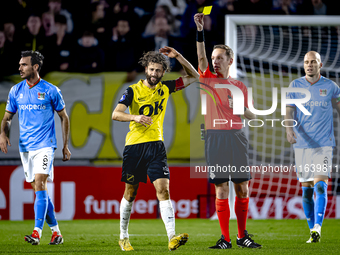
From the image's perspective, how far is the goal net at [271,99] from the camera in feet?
24.2

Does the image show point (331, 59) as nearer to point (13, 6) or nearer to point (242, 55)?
point (242, 55)

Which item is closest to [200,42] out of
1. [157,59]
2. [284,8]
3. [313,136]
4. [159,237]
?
[157,59]

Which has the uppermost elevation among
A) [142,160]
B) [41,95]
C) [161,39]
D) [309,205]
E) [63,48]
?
[161,39]

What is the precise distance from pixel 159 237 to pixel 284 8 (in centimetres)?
500

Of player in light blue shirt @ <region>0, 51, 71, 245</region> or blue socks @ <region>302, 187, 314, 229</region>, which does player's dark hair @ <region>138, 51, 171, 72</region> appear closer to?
player in light blue shirt @ <region>0, 51, 71, 245</region>

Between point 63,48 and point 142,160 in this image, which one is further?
point 63,48

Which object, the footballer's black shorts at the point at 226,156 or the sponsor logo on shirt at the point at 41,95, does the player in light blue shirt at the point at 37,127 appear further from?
the footballer's black shorts at the point at 226,156

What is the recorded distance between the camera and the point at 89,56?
8.05m

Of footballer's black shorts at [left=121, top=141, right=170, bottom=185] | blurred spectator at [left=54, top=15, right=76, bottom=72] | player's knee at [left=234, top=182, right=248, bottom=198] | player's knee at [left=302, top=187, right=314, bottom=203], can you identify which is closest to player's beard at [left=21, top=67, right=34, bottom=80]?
footballer's black shorts at [left=121, top=141, right=170, bottom=185]

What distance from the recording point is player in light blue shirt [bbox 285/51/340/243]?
15.1 ft

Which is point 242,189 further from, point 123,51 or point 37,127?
point 123,51

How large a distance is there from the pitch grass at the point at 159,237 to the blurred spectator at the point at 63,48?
101 inches

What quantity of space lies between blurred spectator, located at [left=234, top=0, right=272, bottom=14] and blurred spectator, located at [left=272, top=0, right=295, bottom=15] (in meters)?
0.13

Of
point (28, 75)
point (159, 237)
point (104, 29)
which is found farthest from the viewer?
point (104, 29)
